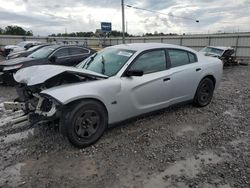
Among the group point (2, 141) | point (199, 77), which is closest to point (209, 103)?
point (199, 77)

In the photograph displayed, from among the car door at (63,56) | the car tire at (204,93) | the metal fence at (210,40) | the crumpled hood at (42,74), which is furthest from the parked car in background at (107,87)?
the metal fence at (210,40)

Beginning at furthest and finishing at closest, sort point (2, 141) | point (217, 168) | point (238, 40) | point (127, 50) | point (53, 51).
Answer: point (238, 40)
point (53, 51)
point (127, 50)
point (2, 141)
point (217, 168)

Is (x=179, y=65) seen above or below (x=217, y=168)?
above

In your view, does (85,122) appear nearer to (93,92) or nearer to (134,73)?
(93,92)

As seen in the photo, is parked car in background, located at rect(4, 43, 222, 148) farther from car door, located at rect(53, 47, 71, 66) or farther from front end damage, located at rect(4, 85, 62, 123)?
car door, located at rect(53, 47, 71, 66)

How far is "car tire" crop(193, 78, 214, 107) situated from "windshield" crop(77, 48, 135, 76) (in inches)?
79.1

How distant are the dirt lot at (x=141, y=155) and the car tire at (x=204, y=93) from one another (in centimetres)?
52

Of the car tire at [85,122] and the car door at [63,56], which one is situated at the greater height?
the car door at [63,56]

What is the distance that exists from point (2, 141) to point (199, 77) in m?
4.14

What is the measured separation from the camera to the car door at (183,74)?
473cm

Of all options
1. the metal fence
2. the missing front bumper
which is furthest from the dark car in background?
the metal fence

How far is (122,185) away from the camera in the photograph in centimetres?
279

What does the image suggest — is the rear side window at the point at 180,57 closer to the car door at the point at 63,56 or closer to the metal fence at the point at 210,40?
the car door at the point at 63,56

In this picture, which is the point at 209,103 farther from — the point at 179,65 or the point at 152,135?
the point at 152,135
